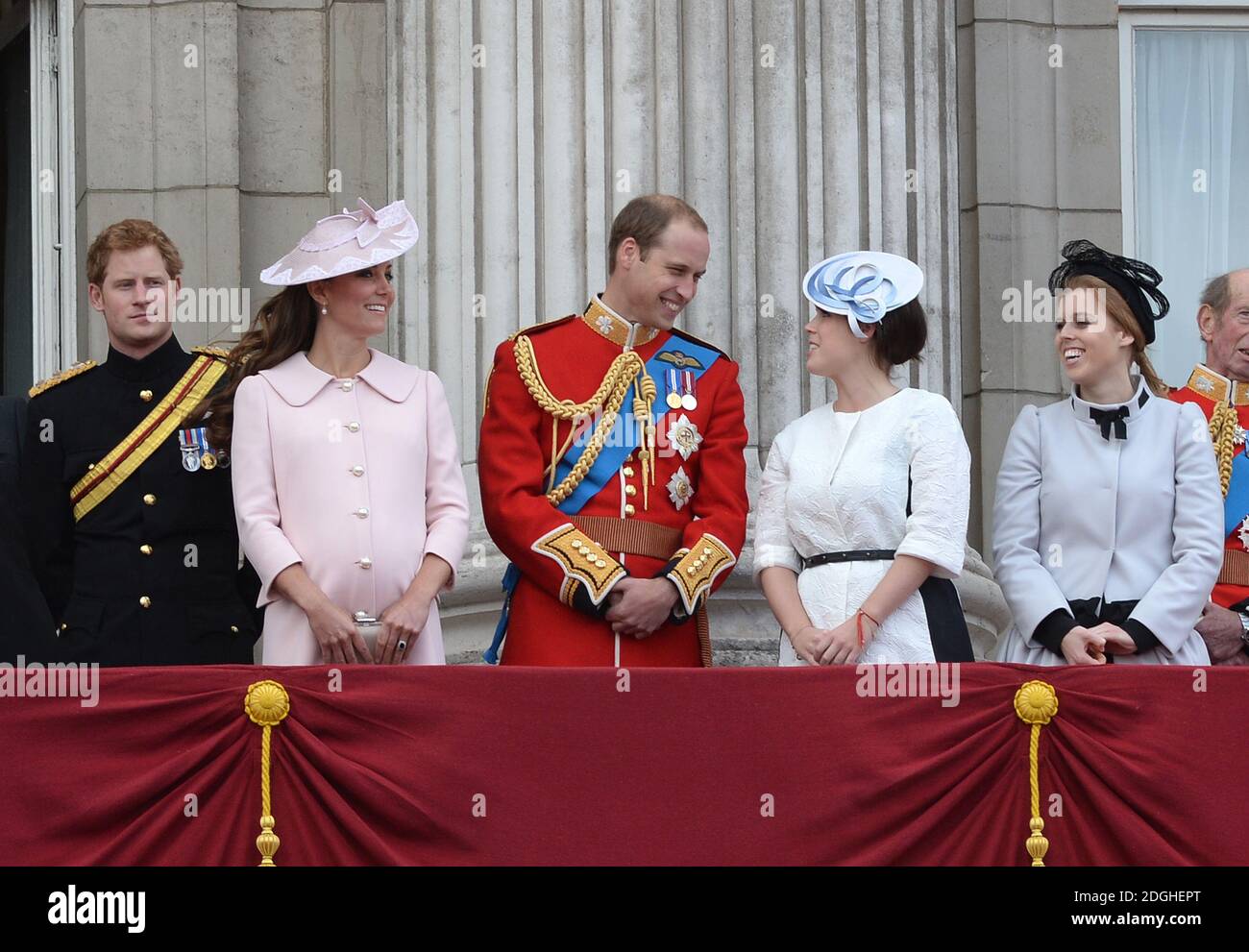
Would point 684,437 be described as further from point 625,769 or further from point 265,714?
point 265,714

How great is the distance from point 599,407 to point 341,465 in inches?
32.5

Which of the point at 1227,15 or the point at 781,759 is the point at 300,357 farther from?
the point at 1227,15

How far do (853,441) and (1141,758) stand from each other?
1.25 metres

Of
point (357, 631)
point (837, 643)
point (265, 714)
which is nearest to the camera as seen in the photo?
point (265, 714)

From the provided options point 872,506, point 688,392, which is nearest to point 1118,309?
point 872,506

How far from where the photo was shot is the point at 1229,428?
7.52 metres

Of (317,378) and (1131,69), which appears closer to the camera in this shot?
(317,378)

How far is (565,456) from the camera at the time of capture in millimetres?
6965

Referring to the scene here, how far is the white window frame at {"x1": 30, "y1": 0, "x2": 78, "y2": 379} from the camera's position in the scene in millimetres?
10102

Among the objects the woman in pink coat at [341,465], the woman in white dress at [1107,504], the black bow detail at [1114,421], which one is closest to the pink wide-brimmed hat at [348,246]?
the woman in pink coat at [341,465]

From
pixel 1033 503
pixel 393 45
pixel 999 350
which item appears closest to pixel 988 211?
pixel 999 350

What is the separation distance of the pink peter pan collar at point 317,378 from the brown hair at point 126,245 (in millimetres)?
568

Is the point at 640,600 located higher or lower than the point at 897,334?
lower
